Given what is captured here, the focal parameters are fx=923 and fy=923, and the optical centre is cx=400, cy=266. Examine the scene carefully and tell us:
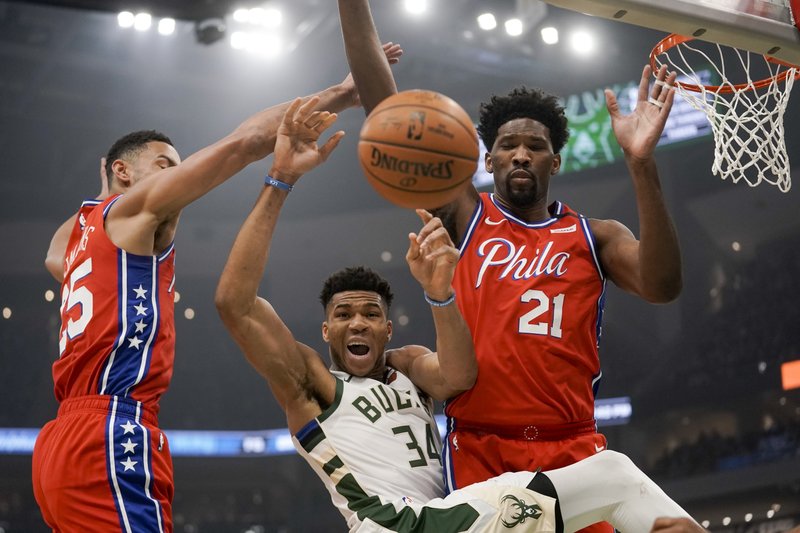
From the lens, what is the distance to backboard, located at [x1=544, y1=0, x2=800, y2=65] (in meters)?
3.45

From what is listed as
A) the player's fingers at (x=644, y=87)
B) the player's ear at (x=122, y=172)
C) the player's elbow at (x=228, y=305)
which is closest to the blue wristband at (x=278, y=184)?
the player's elbow at (x=228, y=305)

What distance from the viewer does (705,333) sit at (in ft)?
49.0

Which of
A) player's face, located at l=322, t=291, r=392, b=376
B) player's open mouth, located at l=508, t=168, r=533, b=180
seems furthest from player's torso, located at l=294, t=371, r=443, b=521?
player's open mouth, located at l=508, t=168, r=533, b=180

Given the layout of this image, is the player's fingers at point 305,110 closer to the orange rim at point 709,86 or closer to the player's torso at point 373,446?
the player's torso at point 373,446

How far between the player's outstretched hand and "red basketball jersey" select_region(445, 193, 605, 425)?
0.54 meters

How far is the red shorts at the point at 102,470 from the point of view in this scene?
3152mm

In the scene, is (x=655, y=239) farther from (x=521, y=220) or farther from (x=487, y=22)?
(x=487, y=22)

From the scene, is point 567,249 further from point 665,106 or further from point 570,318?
point 665,106

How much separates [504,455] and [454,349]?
45 cm

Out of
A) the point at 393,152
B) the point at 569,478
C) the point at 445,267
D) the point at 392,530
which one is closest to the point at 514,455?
the point at 569,478

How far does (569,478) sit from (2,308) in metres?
13.9

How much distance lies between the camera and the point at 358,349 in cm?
387

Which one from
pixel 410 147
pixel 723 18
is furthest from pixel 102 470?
pixel 723 18

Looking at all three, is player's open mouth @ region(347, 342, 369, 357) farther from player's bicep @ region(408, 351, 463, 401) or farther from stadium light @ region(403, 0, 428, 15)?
stadium light @ region(403, 0, 428, 15)
